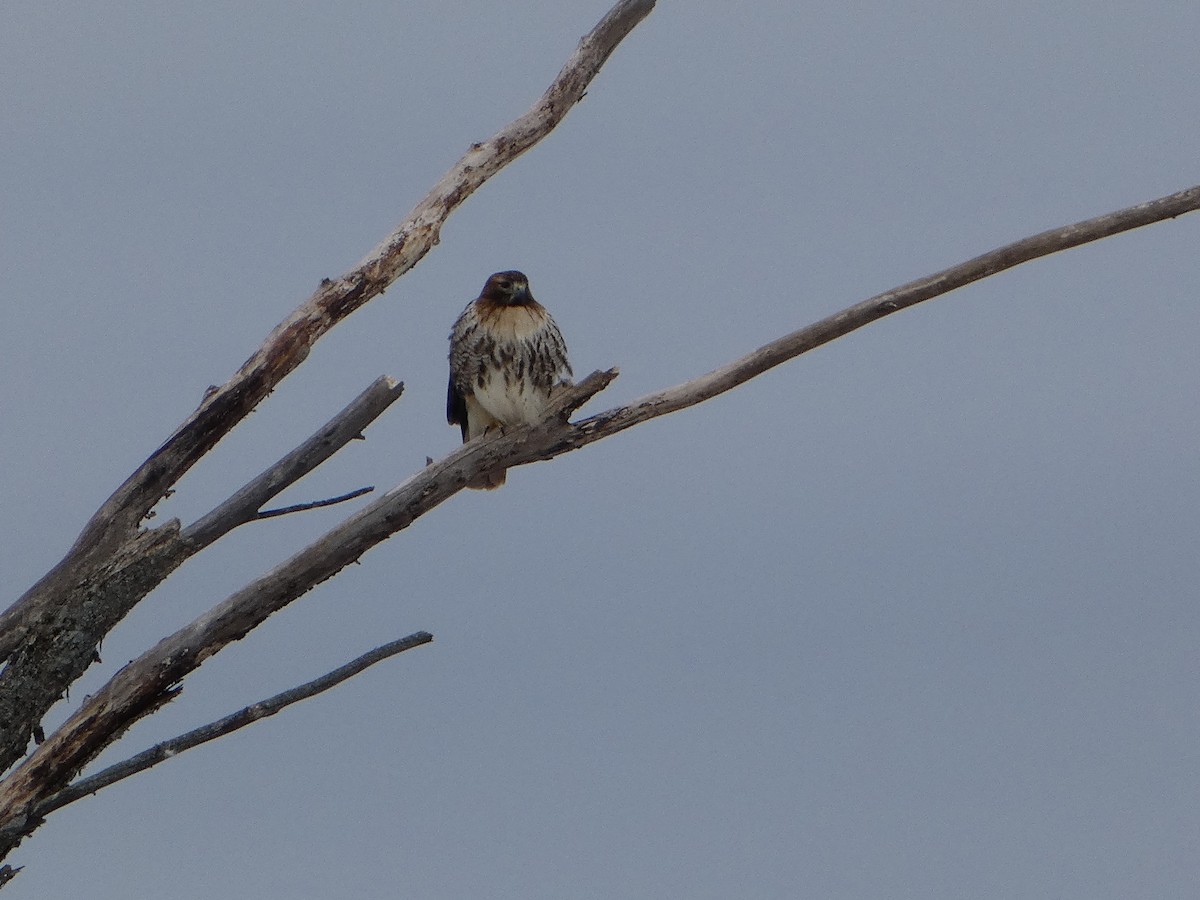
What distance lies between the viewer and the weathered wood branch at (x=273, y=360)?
16.3 ft

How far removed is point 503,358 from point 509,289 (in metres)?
0.41

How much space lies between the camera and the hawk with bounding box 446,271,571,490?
679 cm

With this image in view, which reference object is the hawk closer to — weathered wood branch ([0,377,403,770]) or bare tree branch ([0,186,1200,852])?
bare tree branch ([0,186,1200,852])

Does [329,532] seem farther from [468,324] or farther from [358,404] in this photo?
[468,324]

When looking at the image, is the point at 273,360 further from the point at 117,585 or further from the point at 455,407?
the point at 455,407

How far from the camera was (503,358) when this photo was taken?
271 inches

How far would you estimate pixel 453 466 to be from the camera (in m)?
5.37

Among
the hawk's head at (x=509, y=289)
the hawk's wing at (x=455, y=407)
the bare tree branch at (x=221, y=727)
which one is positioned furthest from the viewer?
the hawk's wing at (x=455, y=407)

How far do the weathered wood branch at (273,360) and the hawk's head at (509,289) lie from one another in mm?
1516

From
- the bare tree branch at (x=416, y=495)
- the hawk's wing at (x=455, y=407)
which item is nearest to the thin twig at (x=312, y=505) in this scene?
the bare tree branch at (x=416, y=495)

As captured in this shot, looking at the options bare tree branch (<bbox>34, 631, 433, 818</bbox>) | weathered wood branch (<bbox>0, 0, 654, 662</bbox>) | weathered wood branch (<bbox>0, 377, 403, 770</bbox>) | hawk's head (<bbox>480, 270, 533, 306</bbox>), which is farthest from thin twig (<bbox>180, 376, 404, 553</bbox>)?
hawk's head (<bbox>480, 270, 533, 306</bbox>)

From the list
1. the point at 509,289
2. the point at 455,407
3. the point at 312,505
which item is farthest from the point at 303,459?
the point at 455,407

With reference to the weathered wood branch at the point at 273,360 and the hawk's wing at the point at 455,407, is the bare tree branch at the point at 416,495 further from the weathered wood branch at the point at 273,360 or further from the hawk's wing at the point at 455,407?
the hawk's wing at the point at 455,407

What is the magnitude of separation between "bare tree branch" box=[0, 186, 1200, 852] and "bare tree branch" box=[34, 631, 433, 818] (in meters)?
Answer: 0.13
